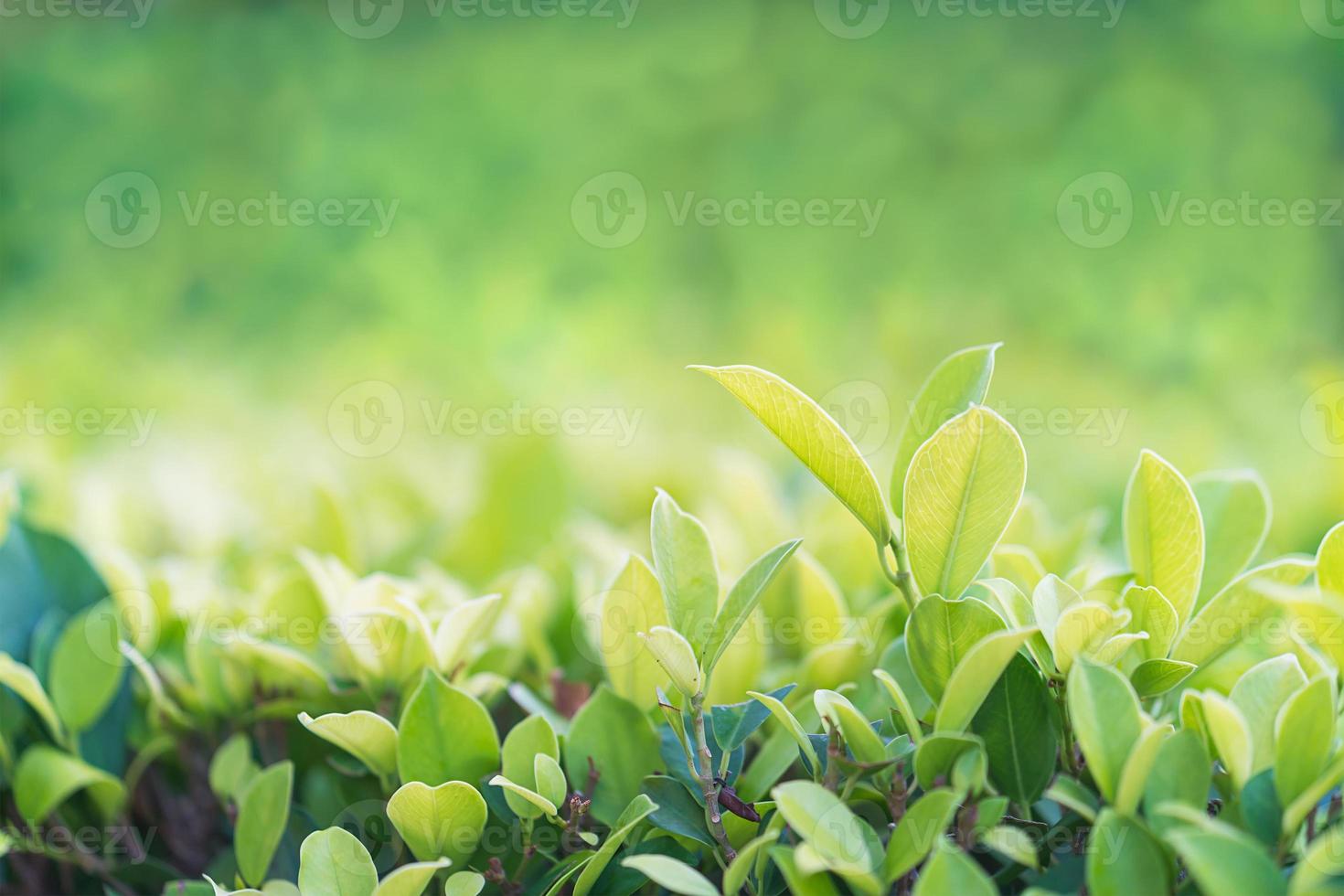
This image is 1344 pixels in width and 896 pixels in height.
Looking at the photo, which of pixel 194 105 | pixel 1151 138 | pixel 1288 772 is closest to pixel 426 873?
pixel 1288 772

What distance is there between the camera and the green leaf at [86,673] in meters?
0.91

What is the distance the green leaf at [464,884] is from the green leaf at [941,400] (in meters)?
0.38

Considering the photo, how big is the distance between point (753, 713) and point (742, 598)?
0.08m

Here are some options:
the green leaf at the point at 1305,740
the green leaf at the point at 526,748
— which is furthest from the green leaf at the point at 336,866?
the green leaf at the point at 1305,740

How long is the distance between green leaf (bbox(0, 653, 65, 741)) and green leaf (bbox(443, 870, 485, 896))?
17.7 inches

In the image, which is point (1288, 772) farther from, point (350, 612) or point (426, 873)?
point (350, 612)
